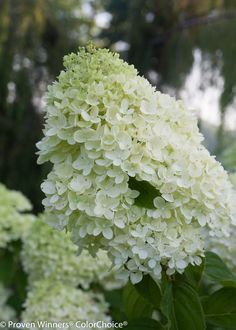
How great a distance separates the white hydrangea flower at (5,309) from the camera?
1.53 m

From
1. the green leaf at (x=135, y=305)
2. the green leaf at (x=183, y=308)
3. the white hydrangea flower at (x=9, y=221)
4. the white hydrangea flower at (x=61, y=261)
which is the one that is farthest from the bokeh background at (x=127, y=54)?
the green leaf at (x=183, y=308)

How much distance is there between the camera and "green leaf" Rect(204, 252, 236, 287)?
745 millimetres

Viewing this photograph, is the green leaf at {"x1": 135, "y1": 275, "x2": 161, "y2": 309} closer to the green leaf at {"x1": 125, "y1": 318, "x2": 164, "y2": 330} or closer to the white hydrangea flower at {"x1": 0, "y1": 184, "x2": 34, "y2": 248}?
the green leaf at {"x1": 125, "y1": 318, "x2": 164, "y2": 330}

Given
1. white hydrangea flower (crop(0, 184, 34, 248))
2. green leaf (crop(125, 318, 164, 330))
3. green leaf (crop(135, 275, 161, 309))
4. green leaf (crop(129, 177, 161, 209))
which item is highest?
white hydrangea flower (crop(0, 184, 34, 248))

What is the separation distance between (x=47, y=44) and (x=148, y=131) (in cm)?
242

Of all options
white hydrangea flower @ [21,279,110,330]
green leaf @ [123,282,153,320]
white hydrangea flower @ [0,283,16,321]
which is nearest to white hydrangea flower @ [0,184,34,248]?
white hydrangea flower @ [0,283,16,321]

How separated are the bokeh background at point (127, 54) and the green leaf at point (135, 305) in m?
1.76

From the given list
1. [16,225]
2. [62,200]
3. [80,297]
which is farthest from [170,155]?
[16,225]

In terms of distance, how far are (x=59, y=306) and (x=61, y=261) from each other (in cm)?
13

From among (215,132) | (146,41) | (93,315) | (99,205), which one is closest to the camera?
(99,205)

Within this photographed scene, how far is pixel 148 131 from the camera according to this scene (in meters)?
0.68

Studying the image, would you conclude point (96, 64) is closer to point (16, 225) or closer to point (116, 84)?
point (116, 84)

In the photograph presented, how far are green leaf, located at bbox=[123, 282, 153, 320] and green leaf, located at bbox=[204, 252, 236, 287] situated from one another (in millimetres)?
143

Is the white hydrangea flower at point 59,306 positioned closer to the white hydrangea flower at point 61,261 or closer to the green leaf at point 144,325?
the white hydrangea flower at point 61,261
